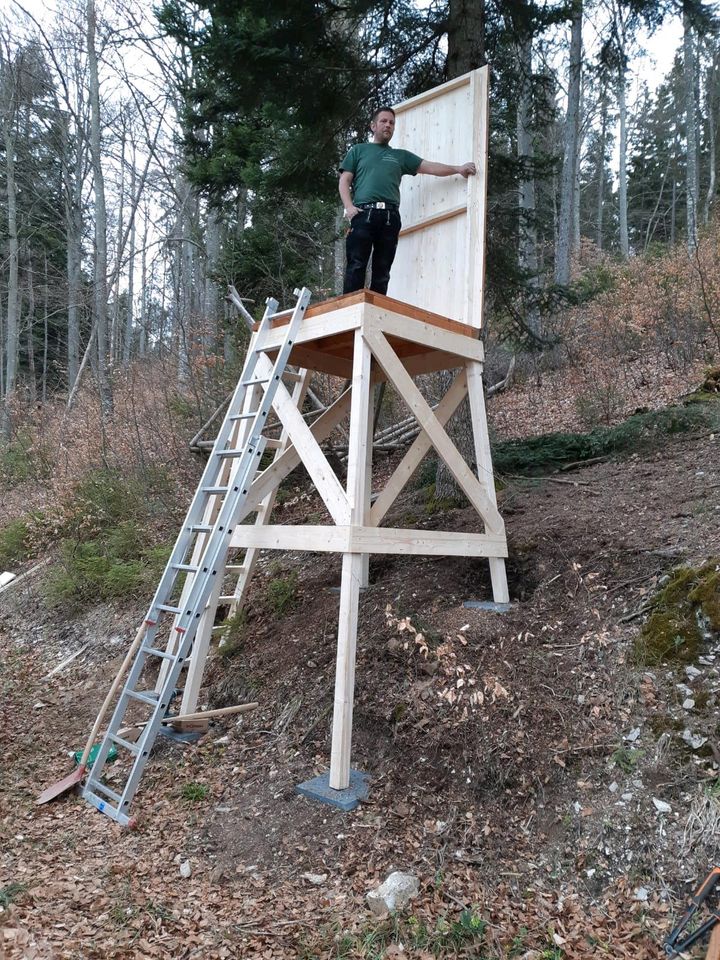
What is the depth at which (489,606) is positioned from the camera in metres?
5.06

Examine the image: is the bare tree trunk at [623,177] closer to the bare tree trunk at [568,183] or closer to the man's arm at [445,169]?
the bare tree trunk at [568,183]

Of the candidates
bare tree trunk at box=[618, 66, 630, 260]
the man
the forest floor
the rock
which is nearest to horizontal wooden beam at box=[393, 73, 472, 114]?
the man

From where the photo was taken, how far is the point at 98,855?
3766mm

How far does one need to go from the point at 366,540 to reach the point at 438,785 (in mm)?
1454

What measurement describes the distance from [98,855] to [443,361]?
4.15m

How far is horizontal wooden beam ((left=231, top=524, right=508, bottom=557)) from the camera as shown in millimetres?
4219

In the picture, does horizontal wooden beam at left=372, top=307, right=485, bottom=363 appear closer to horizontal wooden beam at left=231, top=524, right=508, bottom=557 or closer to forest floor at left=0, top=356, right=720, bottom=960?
horizontal wooden beam at left=231, top=524, right=508, bottom=557

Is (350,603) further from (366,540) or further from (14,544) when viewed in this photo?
(14,544)

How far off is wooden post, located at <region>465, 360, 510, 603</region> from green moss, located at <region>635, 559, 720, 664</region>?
3.58 ft

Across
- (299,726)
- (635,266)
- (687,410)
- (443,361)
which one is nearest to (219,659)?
(299,726)

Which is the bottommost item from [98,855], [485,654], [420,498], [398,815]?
[98,855]

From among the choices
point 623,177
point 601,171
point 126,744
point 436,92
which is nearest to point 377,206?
point 436,92

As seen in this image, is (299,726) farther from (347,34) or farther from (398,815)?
(347,34)

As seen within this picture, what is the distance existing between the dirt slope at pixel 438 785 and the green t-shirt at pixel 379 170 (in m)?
2.90
